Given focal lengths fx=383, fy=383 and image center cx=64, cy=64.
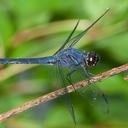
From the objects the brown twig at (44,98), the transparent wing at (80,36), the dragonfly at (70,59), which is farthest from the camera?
the dragonfly at (70,59)

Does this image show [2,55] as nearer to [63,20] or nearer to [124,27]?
[63,20]

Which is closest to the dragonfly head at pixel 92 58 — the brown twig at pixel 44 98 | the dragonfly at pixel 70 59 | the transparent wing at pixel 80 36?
the dragonfly at pixel 70 59

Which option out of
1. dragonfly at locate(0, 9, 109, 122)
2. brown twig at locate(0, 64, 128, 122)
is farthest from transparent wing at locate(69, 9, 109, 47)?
brown twig at locate(0, 64, 128, 122)

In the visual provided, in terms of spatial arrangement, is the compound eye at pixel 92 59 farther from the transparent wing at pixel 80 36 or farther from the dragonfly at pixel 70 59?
the transparent wing at pixel 80 36

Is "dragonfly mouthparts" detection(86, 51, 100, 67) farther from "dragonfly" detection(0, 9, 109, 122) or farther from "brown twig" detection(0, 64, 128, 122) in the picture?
"brown twig" detection(0, 64, 128, 122)

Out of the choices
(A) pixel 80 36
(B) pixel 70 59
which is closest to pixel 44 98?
(A) pixel 80 36

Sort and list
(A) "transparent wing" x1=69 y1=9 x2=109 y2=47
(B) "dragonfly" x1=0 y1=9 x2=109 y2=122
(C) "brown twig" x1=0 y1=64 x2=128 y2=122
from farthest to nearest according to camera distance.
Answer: (B) "dragonfly" x1=0 y1=9 x2=109 y2=122, (A) "transparent wing" x1=69 y1=9 x2=109 y2=47, (C) "brown twig" x1=0 y1=64 x2=128 y2=122

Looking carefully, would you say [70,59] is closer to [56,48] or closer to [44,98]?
[56,48]
